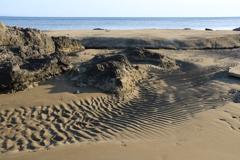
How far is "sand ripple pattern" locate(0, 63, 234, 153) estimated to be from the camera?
14.4 ft

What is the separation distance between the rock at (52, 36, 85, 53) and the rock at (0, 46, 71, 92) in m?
2.94

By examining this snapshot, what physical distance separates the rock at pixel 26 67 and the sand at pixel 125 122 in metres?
0.29

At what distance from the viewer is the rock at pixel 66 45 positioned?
1098cm

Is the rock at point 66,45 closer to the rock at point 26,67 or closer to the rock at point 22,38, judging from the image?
the rock at point 22,38

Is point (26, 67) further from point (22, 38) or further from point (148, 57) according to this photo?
point (148, 57)

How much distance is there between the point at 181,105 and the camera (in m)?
5.95

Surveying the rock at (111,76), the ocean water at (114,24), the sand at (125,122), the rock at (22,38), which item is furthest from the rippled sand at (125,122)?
the ocean water at (114,24)

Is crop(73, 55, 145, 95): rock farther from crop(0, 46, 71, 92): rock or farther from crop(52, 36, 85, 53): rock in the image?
crop(52, 36, 85, 53): rock

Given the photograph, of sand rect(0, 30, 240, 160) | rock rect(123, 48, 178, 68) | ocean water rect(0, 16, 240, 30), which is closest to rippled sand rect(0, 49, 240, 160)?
sand rect(0, 30, 240, 160)

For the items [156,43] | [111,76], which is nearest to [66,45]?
[156,43]

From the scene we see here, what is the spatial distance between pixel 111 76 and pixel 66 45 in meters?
5.49

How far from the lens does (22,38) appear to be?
9.38 m

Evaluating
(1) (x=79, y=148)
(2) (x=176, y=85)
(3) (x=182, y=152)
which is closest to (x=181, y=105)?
(2) (x=176, y=85)

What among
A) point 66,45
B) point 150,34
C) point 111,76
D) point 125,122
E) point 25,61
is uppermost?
point 150,34
